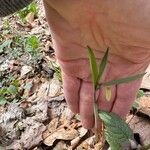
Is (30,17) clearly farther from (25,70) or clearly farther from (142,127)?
(142,127)

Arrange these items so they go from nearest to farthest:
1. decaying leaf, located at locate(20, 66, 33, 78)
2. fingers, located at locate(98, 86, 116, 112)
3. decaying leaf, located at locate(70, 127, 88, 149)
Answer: fingers, located at locate(98, 86, 116, 112) < decaying leaf, located at locate(70, 127, 88, 149) < decaying leaf, located at locate(20, 66, 33, 78)

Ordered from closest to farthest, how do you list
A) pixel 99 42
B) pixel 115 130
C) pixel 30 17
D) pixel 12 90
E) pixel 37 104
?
pixel 115 130, pixel 99 42, pixel 37 104, pixel 12 90, pixel 30 17

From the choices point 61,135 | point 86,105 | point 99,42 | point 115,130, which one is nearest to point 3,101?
point 61,135

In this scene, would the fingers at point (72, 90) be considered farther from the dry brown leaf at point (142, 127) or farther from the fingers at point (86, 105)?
the dry brown leaf at point (142, 127)

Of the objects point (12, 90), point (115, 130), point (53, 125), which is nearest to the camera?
point (115, 130)

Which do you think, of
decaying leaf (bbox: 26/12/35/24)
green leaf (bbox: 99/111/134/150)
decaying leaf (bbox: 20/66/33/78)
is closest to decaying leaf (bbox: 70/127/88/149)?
green leaf (bbox: 99/111/134/150)

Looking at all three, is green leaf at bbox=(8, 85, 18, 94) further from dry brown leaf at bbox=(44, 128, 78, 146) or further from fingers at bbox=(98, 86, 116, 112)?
fingers at bbox=(98, 86, 116, 112)
